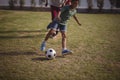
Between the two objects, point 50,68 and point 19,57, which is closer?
point 50,68

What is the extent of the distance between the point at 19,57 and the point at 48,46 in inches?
61.2

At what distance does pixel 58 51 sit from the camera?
7621 millimetres

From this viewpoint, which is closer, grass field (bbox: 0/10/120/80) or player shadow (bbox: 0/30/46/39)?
grass field (bbox: 0/10/120/80)

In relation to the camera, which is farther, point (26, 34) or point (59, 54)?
point (26, 34)

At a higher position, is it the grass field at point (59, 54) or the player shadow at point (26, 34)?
the player shadow at point (26, 34)

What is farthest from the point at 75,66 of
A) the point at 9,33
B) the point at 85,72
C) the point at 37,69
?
the point at 9,33

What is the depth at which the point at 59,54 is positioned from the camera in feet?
24.0

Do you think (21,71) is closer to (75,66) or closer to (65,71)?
(65,71)

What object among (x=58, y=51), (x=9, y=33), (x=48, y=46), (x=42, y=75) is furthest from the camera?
(x=9, y=33)

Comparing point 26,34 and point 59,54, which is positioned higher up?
point 26,34

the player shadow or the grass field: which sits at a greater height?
the player shadow

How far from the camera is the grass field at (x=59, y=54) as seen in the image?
5738 millimetres

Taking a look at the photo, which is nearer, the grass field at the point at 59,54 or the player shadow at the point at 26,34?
the grass field at the point at 59,54

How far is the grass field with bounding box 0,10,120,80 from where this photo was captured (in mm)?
5738
